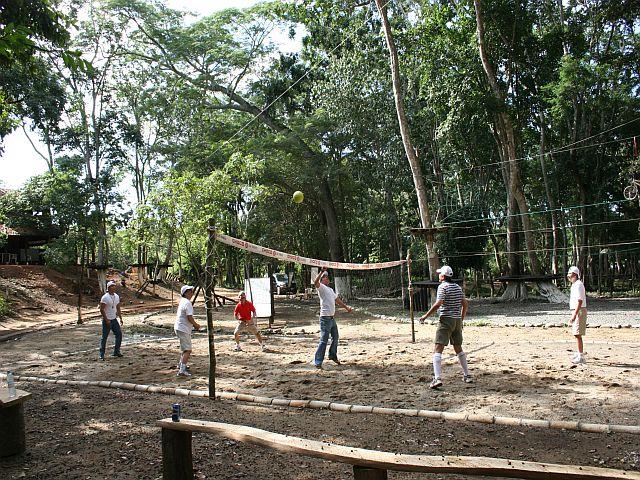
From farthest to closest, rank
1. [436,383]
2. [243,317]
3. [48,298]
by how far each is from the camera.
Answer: [48,298] → [243,317] → [436,383]

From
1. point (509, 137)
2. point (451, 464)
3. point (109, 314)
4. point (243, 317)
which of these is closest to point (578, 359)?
point (451, 464)

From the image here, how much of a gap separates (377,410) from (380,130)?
66.8 ft

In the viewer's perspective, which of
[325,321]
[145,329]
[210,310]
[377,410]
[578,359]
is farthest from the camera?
[145,329]

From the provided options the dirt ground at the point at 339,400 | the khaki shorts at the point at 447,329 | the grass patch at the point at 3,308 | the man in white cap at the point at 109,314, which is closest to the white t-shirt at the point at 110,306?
the man in white cap at the point at 109,314

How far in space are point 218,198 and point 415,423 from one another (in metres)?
15.7

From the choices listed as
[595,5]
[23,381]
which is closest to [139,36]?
[595,5]

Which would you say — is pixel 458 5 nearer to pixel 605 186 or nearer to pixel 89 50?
pixel 605 186

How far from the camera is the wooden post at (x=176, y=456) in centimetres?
444

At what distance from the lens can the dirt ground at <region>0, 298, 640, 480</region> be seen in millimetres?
5105

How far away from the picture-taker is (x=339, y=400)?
7.32m

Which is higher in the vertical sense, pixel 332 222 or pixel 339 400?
pixel 332 222

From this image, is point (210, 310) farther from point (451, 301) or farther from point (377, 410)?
point (451, 301)

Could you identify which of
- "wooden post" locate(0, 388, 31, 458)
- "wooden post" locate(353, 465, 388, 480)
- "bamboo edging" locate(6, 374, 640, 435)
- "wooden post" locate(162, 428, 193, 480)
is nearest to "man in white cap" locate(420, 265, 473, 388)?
"bamboo edging" locate(6, 374, 640, 435)

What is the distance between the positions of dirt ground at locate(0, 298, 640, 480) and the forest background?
27.2ft
